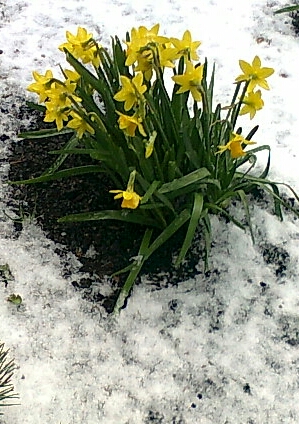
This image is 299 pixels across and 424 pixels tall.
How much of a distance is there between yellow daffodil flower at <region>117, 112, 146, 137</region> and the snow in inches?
24.1

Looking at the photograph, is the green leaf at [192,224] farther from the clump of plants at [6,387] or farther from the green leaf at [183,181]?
the clump of plants at [6,387]


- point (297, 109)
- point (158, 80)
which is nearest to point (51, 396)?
point (158, 80)

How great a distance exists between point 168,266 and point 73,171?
49cm

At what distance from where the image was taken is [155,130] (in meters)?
2.17

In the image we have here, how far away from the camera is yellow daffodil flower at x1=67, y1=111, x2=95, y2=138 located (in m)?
2.13

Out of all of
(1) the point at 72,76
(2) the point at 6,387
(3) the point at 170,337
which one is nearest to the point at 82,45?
(1) the point at 72,76

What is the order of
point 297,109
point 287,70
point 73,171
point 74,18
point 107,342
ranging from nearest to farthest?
point 107,342 → point 73,171 → point 297,109 → point 287,70 → point 74,18

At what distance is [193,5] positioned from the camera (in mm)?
3387

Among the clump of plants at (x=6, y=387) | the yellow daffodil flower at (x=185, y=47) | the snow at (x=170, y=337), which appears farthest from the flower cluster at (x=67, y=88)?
the clump of plants at (x=6, y=387)

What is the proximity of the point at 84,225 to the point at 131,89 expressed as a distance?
0.72 m

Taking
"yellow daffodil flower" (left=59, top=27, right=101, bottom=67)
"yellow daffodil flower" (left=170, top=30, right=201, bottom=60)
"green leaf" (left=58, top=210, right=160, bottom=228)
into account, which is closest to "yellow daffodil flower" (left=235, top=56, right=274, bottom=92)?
"yellow daffodil flower" (left=170, top=30, right=201, bottom=60)

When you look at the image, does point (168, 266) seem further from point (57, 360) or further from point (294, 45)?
point (294, 45)

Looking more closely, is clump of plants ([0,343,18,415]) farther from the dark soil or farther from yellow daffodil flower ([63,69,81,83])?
yellow daffodil flower ([63,69,81,83])

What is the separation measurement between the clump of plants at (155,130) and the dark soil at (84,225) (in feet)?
0.20
